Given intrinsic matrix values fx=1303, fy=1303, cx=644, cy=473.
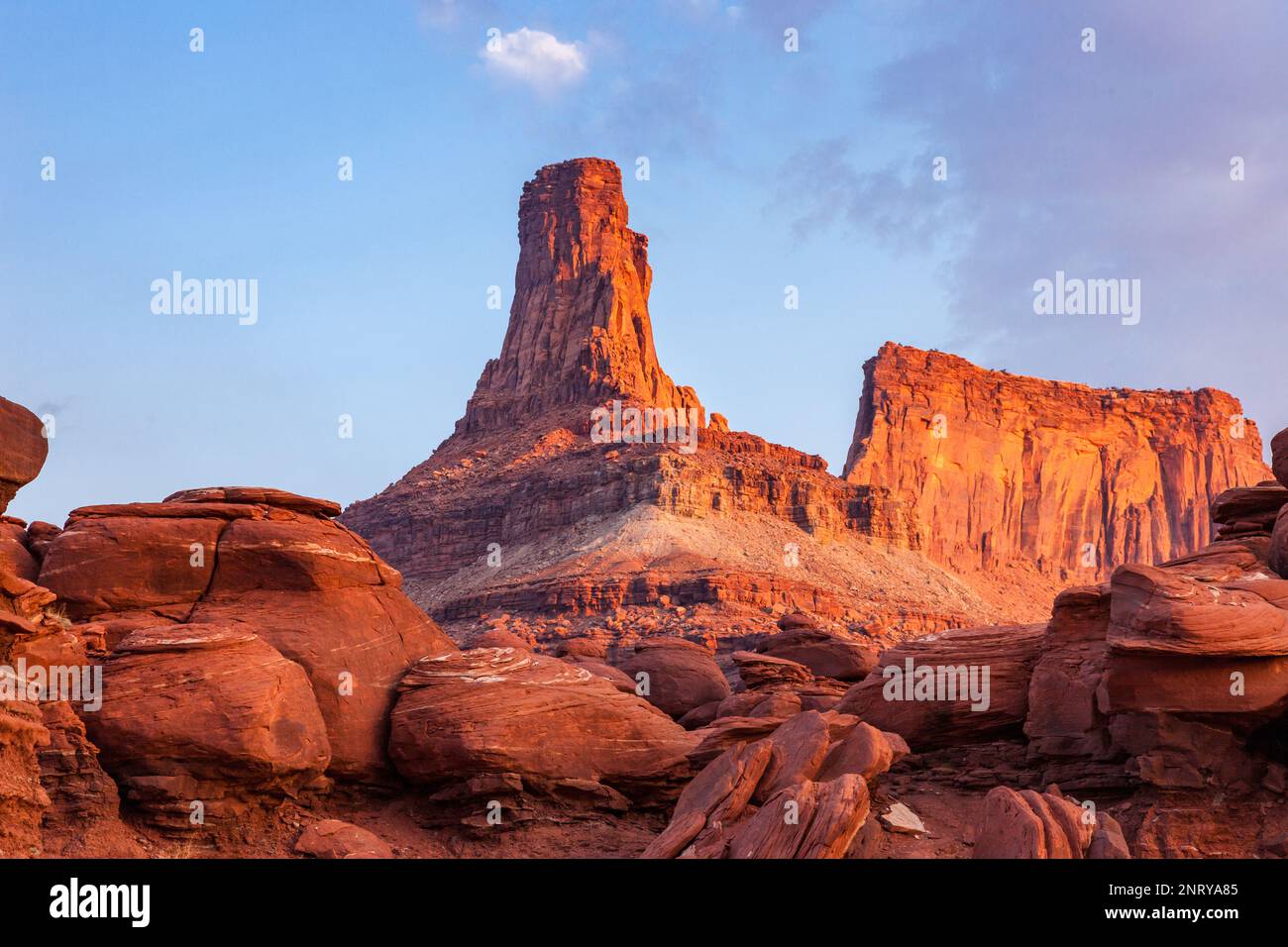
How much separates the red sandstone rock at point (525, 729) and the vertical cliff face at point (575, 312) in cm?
12929

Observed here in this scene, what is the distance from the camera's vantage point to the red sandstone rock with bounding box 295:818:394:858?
16.8 m

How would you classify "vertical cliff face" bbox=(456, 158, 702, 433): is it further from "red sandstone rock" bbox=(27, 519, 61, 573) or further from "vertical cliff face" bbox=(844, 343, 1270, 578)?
"red sandstone rock" bbox=(27, 519, 61, 573)

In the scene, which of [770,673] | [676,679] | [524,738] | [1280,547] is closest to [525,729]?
[524,738]

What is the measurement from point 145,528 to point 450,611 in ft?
272

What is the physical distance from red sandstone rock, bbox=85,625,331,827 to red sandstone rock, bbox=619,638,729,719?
12.5 metres

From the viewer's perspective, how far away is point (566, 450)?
138500mm

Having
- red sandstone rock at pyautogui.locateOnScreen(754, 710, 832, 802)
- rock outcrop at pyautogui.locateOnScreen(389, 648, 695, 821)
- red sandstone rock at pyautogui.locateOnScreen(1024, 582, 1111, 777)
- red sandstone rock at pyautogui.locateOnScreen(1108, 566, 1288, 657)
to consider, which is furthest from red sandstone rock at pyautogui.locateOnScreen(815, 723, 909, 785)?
red sandstone rock at pyautogui.locateOnScreen(1108, 566, 1288, 657)

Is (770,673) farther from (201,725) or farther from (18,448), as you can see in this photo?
(18,448)

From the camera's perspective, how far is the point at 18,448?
640 inches

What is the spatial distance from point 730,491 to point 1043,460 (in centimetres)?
8055

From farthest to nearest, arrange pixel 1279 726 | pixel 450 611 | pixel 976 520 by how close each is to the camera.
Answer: pixel 976 520, pixel 450 611, pixel 1279 726

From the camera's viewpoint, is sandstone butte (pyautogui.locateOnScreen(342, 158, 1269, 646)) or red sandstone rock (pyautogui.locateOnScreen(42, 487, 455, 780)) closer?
red sandstone rock (pyautogui.locateOnScreen(42, 487, 455, 780))
